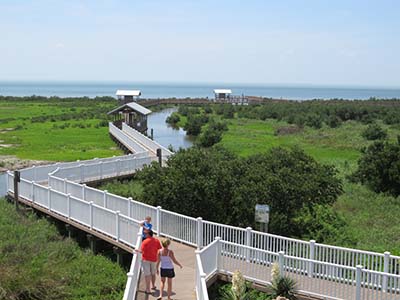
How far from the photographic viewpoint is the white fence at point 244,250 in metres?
13.0

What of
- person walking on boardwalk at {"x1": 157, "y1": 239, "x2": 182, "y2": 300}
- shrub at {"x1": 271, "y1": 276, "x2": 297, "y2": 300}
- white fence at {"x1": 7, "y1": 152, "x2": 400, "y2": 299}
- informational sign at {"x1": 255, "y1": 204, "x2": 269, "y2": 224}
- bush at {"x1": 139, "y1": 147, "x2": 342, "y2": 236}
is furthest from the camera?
bush at {"x1": 139, "y1": 147, "x2": 342, "y2": 236}

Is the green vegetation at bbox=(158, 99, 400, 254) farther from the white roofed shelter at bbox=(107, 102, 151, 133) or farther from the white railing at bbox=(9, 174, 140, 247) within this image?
the white roofed shelter at bbox=(107, 102, 151, 133)

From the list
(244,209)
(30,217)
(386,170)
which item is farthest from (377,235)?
(30,217)

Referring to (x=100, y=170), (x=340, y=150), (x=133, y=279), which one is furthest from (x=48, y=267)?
(x=340, y=150)

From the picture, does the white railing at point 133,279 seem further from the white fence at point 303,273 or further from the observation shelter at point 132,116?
the observation shelter at point 132,116

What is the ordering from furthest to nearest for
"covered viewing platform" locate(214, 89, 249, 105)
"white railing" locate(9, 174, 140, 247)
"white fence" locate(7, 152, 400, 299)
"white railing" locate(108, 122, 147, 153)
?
"covered viewing platform" locate(214, 89, 249, 105) < "white railing" locate(108, 122, 147, 153) < "white railing" locate(9, 174, 140, 247) < "white fence" locate(7, 152, 400, 299)

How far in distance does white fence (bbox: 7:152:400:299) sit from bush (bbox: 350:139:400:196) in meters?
16.0

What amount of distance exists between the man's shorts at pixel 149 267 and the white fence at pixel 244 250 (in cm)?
104

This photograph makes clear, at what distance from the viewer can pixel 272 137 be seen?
60906 mm

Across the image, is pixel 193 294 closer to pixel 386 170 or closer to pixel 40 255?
pixel 40 255

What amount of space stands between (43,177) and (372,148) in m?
20.6

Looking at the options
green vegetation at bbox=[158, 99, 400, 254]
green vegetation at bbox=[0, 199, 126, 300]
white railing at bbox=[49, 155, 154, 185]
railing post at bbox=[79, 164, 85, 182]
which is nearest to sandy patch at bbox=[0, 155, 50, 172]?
white railing at bbox=[49, 155, 154, 185]

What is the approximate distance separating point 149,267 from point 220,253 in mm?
2507

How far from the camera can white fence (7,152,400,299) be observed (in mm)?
12977
